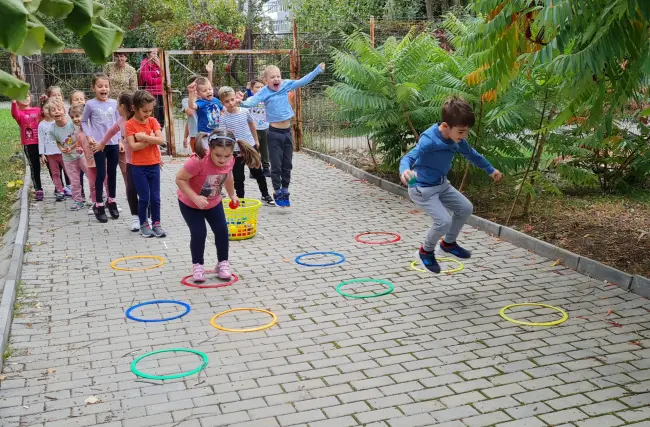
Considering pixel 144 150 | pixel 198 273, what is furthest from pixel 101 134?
pixel 198 273

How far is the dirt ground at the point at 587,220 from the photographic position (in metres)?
7.29

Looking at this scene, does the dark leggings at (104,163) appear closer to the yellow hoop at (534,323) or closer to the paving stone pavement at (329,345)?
the paving stone pavement at (329,345)

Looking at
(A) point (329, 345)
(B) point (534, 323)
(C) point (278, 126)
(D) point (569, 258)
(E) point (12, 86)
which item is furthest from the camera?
(C) point (278, 126)

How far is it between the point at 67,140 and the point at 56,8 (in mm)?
9003

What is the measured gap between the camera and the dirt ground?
7289 millimetres

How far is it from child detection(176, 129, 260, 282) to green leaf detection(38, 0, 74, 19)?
16.1 feet

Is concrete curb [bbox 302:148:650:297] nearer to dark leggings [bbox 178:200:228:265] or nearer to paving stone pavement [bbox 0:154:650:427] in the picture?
paving stone pavement [bbox 0:154:650:427]

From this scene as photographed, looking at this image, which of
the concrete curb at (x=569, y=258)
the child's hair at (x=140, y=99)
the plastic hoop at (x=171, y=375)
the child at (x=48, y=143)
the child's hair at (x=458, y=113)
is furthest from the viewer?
the child at (x=48, y=143)

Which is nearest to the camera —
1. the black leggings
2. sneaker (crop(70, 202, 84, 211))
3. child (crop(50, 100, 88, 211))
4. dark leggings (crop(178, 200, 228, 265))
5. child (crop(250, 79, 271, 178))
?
dark leggings (crop(178, 200, 228, 265))

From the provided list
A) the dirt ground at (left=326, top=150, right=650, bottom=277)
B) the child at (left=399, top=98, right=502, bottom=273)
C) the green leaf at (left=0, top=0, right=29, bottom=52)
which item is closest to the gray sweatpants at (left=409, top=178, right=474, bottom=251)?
the child at (left=399, top=98, right=502, bottom=273)

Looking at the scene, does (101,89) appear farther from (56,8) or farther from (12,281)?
(56,8)

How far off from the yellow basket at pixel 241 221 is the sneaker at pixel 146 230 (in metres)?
1.07

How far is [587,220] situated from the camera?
28.7ft

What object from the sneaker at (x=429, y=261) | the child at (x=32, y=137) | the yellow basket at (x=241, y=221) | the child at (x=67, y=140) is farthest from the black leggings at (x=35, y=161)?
the sneaker at (x=429, y=261)
